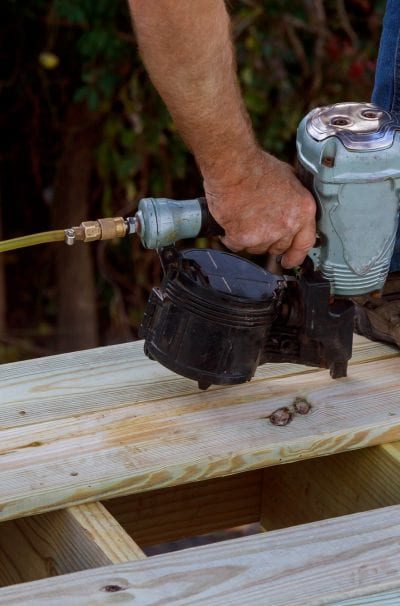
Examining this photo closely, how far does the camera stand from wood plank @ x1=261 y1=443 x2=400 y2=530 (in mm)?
1798

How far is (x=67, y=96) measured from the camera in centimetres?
418

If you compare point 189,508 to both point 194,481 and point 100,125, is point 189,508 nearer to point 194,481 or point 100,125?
point 194,481

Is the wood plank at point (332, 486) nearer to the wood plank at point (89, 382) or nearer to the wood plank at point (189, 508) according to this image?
the wood plank at point (189, 508)

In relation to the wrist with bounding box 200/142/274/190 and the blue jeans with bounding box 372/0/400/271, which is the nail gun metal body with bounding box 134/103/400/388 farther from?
the blue jeans with bounding box 372/0/400/271

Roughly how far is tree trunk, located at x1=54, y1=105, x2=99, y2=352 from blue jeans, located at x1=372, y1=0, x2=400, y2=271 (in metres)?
2.01

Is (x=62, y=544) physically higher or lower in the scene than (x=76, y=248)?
higher

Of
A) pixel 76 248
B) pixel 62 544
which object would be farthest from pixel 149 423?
pixel 76 248

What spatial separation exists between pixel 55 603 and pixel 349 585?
397 millimetres

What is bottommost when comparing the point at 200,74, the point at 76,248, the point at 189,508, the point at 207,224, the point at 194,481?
the point at 76,248

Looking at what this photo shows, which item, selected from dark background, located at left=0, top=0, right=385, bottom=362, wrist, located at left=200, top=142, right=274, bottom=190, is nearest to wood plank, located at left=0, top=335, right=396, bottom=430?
wrist, located at left=200, top=142, right=274, bottom=190

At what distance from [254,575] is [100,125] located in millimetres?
2873

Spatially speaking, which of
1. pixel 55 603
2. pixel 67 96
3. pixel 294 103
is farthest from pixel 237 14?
pixel 55 603

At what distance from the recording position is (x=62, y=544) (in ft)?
5.24

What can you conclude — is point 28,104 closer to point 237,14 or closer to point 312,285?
point 237,14
